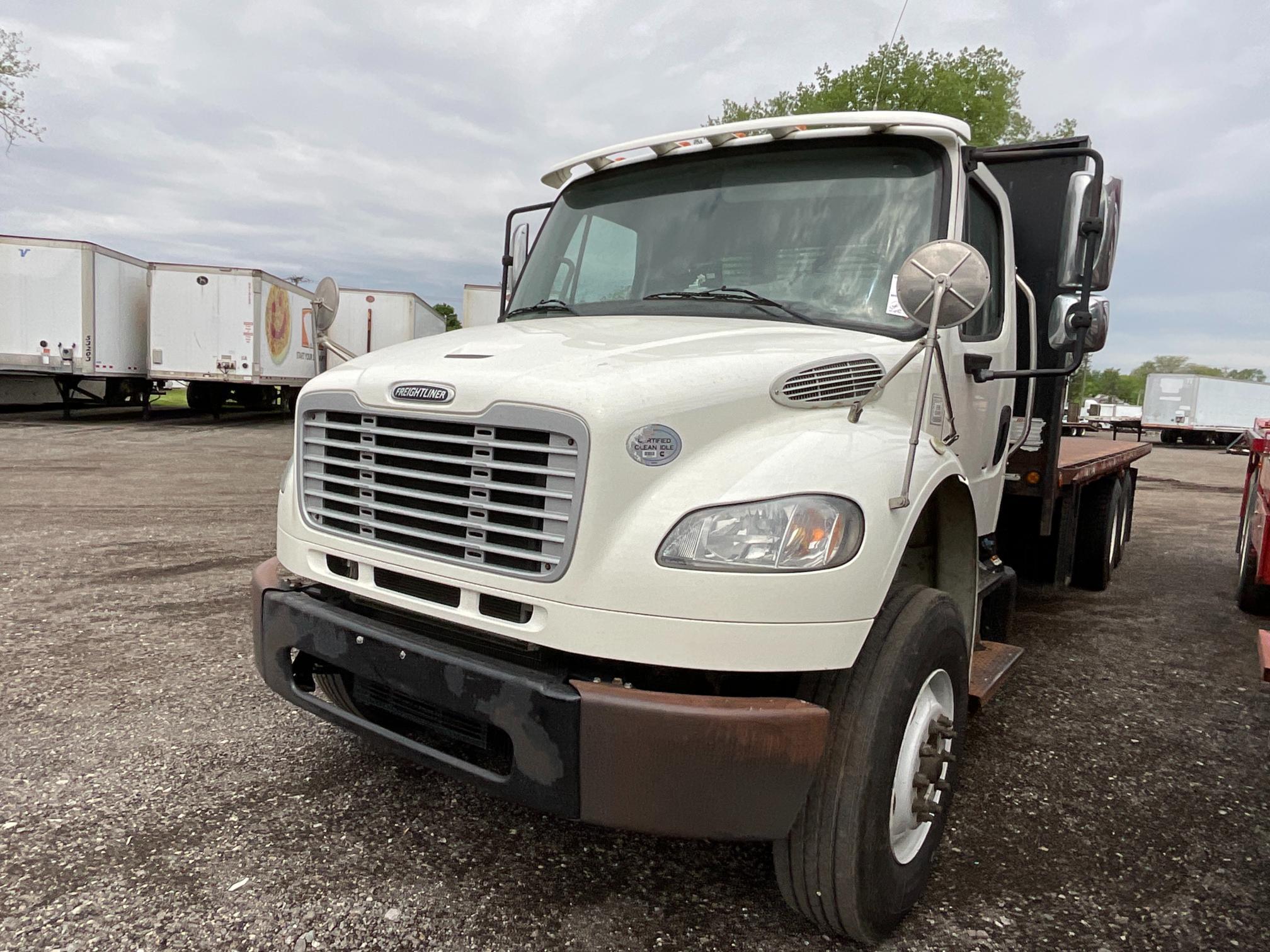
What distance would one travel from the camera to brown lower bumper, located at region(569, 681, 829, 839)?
2.08 meters

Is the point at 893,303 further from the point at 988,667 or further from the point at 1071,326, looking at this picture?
the point at 988,667

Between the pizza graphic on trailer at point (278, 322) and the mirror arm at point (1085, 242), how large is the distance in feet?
65.7

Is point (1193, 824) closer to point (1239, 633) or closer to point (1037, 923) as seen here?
point (1037, 923)

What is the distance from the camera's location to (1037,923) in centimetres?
259

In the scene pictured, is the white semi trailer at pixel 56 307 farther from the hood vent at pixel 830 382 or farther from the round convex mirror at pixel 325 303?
the hood vent at pixel 830 382

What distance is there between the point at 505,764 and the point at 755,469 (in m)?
1.64

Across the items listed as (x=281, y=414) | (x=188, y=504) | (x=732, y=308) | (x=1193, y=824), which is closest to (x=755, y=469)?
(x=732, y=308)

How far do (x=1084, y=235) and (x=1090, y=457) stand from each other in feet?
13.2

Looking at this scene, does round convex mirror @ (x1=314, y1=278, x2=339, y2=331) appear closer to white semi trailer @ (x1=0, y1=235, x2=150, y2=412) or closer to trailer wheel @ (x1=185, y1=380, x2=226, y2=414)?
white semi trailer @ (x1=0, y1=235, x2=150, y2=412)

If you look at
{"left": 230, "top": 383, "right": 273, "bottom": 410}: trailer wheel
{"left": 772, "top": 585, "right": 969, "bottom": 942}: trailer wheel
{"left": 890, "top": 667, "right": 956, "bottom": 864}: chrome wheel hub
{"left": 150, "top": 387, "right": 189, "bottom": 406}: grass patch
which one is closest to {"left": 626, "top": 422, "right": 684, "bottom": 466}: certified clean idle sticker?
{"left": 772, "top": 585, "right": 969, "bottom": 942}: trailer wheel

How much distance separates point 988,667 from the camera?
3.52 m

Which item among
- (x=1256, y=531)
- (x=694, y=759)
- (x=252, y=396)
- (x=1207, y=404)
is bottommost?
(x=252, y=396)

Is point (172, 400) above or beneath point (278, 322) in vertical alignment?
beneath

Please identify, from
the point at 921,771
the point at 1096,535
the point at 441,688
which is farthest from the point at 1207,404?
the point at 441,688
